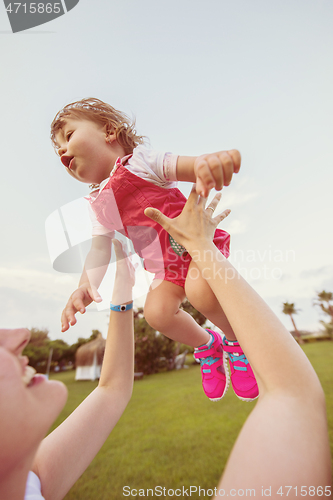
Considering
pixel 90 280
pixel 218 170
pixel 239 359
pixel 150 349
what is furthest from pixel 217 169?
pixel 150 349

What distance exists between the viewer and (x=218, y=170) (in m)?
0.58

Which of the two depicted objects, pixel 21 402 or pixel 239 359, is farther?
pixel 239 359

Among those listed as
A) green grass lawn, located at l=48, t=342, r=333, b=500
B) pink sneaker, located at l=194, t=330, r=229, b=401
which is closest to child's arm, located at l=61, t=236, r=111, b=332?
pink sneaker, located at l=194, t=330, r=229, b=401

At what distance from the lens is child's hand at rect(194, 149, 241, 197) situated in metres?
0.58

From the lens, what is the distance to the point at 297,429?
338 millimetres

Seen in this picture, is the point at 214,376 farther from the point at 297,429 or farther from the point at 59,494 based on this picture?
the point at 297,429

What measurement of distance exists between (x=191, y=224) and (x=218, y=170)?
0.17 metres

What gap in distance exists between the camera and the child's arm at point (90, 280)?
2.45 feet

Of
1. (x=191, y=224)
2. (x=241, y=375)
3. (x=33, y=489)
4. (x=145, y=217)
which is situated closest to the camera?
(x=33, y=489)

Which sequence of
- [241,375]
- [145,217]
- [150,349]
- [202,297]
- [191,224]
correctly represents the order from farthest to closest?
1. [150,349]
2. [145,217]
3. [241,375]
4. [202,297]
5. [191,224]

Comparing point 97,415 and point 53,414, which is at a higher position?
point 53,414

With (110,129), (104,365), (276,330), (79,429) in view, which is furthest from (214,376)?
(110,129)

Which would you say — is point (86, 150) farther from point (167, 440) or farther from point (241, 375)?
point (167, 440)

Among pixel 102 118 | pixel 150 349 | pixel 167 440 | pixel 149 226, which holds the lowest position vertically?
pixel 150 349
